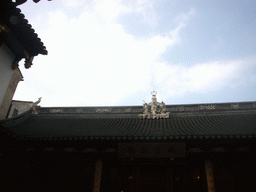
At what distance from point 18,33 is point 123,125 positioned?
23.4ft

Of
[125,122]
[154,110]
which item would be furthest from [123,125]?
[154,110]

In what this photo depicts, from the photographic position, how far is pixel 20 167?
29.2ft

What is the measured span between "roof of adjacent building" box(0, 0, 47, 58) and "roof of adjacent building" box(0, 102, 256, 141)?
170 inches

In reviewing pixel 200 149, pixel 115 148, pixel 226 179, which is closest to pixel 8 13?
pixel 115 148

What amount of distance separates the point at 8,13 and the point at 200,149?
32.4 feet

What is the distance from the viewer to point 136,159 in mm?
8742

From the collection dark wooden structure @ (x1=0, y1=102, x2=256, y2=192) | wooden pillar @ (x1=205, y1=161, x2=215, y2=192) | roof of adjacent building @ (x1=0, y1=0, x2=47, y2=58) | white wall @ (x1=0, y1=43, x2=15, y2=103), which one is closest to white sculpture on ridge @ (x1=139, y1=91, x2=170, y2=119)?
dark wooden structure @ (x1=0, y1=102, x2=256, y2=192)

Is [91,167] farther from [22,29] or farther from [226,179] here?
[22,29]

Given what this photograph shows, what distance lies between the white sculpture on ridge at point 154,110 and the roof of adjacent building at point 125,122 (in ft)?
1.05

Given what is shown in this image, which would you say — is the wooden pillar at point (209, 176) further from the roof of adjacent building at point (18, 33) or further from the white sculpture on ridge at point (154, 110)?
the roof of adjacent building at point (18, 33)

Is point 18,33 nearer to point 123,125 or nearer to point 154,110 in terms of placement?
point 123,125

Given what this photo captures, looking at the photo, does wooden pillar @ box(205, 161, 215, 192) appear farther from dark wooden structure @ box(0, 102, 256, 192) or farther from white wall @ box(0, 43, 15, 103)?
white wall @ box(0, 43, 15, 103)

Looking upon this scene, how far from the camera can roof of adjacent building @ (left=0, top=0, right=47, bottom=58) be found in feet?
25.2

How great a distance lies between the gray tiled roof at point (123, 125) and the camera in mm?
8891
